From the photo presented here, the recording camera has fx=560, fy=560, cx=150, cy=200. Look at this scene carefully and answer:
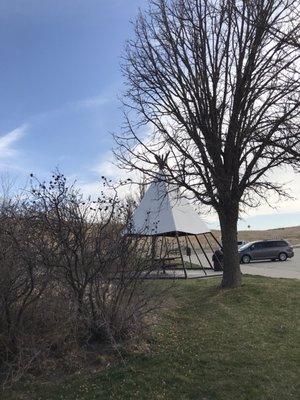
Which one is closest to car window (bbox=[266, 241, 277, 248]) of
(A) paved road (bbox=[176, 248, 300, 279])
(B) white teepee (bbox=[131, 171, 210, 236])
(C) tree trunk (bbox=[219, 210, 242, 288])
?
(A) paved road (bbox=[176, 248, 300, 279])

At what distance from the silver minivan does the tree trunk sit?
2776 centimetres

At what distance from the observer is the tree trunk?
15023 mm

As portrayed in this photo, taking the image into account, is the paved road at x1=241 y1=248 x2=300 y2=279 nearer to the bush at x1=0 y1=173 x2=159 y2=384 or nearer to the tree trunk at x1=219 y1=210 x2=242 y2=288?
the tree trunk at x1=219 y1=210 x2=242 y2=288

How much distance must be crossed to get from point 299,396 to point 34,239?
12.3 feet

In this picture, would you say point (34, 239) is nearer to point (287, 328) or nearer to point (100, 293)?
point (100, 293)

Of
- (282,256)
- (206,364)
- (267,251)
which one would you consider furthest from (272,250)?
(206,364)

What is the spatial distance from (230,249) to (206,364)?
26.2 ft

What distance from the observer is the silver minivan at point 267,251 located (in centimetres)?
4274

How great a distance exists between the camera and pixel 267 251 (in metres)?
43.2

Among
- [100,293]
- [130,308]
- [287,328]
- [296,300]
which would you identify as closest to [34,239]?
[100,293]

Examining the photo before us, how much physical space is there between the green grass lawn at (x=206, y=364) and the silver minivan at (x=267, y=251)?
104 feet

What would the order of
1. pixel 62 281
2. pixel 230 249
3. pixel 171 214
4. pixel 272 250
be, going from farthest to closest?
pixel 272 250
pixel 171 214
pixel 230 249
pixel 62 281

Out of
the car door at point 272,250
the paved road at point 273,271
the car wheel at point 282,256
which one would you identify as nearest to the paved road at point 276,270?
the paved road at point 273,271

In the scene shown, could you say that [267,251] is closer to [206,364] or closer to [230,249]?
[230,249]
